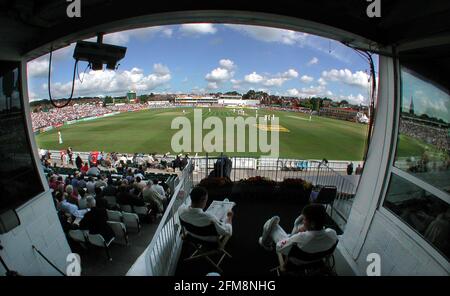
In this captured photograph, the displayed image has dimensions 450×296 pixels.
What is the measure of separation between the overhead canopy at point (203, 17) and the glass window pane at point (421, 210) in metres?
1.60

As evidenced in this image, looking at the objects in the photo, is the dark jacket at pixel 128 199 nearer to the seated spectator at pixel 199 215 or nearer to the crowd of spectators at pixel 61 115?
the seated spectator at pixel 199 215

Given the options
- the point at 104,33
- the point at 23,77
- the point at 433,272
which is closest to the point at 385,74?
the point at 433,272

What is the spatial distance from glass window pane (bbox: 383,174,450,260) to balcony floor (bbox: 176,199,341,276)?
1.60 m

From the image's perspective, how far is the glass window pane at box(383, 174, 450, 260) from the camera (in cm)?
226

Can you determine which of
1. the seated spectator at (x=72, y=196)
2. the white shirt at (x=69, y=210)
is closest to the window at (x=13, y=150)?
the white shirt at (x=69, y=210)

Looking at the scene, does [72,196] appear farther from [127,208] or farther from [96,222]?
[96,222]

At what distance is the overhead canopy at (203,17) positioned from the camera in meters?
2.54

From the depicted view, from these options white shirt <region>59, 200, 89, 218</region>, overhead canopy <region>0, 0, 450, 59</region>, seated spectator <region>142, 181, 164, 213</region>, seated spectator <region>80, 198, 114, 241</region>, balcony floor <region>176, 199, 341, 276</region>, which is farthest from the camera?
seated spectator <region>142, 181, 164, 213</region>

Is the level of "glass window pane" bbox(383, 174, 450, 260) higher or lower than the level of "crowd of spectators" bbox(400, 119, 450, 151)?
lower

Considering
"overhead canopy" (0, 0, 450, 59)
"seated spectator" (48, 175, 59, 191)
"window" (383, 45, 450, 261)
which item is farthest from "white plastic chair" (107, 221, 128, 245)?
"window" (383, 45, 450, 261)

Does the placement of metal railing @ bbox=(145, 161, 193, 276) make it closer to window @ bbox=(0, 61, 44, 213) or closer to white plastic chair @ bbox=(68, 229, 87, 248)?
window @ bbox=(0, 61, 44, 213)

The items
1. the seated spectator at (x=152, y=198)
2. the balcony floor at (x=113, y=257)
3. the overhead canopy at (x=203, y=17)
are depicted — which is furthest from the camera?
the seated spectator at (x=152, y=198)

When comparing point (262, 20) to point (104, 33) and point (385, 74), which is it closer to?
point (385, 74)

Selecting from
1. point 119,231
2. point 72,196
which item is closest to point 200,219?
point 119,231
